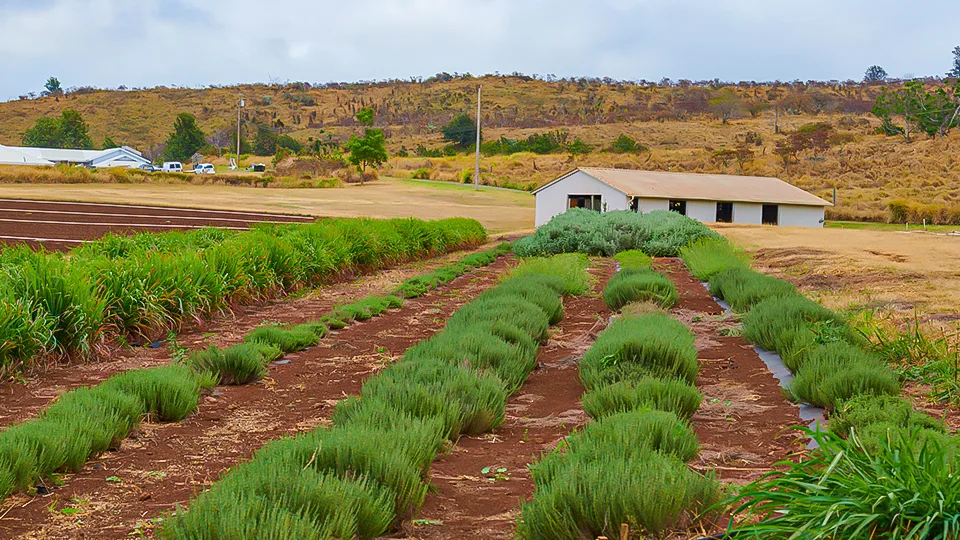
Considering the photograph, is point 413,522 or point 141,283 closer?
point 413,522

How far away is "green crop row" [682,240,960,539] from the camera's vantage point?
341cm

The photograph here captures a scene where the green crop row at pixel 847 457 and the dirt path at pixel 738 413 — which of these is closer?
the green crop row at pixel 847 457

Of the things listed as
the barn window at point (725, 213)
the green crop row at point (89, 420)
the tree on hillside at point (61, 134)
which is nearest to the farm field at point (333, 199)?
the barn window at point (725, 213)

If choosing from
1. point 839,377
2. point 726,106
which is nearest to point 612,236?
point 839,377

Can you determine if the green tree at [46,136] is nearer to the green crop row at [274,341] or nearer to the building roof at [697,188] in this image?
the building roof at [697,188]

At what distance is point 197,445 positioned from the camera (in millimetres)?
6422

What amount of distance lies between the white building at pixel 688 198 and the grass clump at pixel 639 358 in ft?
105

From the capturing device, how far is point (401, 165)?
274ft

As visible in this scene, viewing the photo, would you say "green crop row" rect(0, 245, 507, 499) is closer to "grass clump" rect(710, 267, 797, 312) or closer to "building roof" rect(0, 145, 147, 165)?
"grass clump" rect(710, 267, 797, 312)

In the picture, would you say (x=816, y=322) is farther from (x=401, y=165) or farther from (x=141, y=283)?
(x=401, y=165)

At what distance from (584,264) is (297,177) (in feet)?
157

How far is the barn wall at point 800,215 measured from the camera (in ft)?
140

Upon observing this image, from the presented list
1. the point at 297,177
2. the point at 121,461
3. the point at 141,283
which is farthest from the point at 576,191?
the point at 121,461

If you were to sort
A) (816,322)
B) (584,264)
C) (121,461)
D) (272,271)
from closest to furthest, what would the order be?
(121,461) → (816,322) → (272,271) → (584,264)
